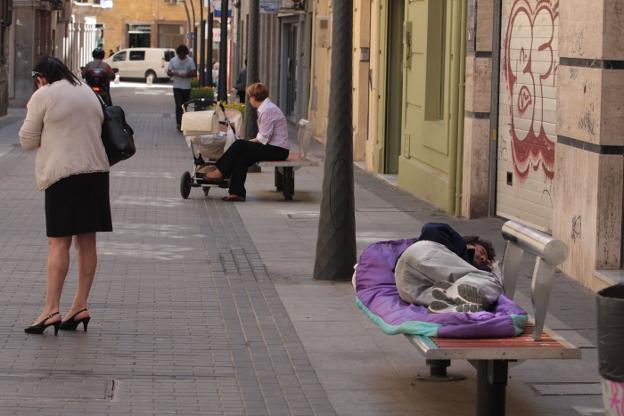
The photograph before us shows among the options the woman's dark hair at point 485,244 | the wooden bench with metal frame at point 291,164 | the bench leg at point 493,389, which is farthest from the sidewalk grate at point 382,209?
the bench leg at point 493,389

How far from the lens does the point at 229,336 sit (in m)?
8.88

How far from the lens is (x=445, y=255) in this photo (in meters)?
7.16

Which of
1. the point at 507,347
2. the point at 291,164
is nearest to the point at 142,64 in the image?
the point at 291,164

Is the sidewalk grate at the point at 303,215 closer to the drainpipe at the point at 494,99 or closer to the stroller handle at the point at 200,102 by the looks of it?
the drainpipe at the point at 494,99

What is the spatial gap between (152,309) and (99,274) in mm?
1625

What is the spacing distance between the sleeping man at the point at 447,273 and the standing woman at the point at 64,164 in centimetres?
231

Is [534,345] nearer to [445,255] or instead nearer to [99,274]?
[445,255]

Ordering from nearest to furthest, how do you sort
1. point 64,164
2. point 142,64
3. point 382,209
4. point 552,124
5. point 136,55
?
point 64,164, point 552,124, point 382,209, point 142,64, point 136,55

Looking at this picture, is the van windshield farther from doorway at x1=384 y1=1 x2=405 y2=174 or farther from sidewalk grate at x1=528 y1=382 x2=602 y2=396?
sidewalk grate at x1=528 y1=382 x2=602 y2=396

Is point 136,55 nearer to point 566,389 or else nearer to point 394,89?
point 394,89

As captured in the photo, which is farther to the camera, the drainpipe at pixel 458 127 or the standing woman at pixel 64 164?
the drainpipe at pixel 458 127

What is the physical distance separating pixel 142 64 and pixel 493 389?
69840 millimetres

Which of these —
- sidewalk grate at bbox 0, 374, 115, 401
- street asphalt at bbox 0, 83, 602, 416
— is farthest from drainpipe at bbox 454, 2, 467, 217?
sidewalk grate at bbox 0, 374, 115, 401

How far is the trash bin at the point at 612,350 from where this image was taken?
4.89 meters
